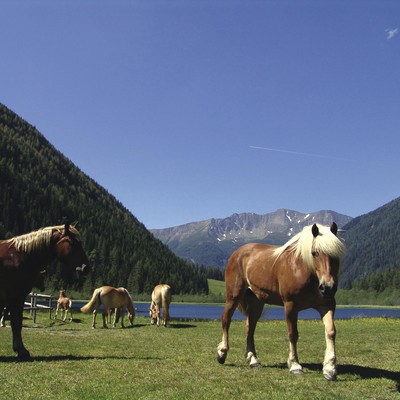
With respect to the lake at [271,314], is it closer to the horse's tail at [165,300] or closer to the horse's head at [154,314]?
the horse's head at [154,314]

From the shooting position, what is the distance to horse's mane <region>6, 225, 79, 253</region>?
1317 cm

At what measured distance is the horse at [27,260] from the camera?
12703 mm

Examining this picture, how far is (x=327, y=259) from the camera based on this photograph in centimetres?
947

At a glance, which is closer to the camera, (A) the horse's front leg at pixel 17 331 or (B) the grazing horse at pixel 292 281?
(B) the grazing horse at pixel 292 281

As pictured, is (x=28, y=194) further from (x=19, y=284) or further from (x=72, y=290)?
(x=19, y=284)

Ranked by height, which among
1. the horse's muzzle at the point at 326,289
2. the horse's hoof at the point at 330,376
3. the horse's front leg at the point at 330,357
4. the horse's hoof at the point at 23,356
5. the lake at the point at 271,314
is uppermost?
the horse's muzzle at the point at 326,289

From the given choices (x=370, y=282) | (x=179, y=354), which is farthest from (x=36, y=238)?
(x=370, y=282)

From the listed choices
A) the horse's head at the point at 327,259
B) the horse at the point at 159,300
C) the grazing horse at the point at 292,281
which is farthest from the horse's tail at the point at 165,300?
the horse's head at the point at 327,259

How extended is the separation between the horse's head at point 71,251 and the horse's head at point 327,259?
271 inches

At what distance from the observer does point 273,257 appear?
11.6m

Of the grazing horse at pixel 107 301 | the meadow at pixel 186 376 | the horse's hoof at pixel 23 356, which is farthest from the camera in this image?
the grazing horse at pixel 107 301

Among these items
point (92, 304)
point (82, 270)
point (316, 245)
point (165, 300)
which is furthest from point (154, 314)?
point (316, 245)

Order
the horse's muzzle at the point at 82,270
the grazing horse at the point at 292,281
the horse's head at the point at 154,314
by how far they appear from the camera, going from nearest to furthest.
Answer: the grazing horse at the point at 292,281, the horse's muzzle at the point at 82,270, the horse's head at the point at 154,314

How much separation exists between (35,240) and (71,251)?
1178mm
